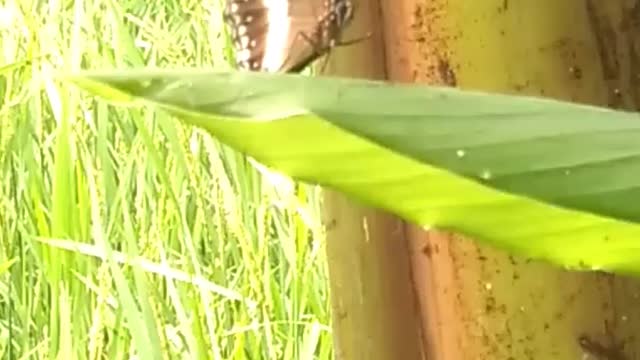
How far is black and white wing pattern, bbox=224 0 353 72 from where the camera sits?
35cm

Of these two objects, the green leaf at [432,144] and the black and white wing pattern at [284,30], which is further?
the black and white wing pattern at [284,30]

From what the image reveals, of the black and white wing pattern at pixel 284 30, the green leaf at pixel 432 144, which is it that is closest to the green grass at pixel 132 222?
the black and white wing pattern at pixel 284 30

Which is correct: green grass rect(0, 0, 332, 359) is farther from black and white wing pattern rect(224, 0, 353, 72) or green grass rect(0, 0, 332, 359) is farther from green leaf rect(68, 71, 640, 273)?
green leaf rect(68, 71, 640, 273)

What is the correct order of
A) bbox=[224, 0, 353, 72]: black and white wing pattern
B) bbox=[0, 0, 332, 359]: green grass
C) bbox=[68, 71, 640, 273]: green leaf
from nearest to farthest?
1. bbox=[68, 71, 640, 273]: green leaf
2. bbox=[224, 0, 353, 72]: black and white wing pattern
3. bbox=[0, 0, 332, 359]: green grass

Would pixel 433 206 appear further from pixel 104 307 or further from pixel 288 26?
pixel 104 307

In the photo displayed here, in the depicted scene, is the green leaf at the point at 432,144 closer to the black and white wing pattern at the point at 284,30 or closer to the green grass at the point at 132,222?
the black and white wing pattern at the point at 284,30

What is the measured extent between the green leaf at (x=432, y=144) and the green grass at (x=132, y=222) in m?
0.80

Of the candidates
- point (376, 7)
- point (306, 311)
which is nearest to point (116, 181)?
point (306, 311)

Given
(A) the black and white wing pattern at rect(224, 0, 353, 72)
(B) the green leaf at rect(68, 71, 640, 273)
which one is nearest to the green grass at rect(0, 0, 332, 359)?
(A) the black and white wing pattern at rect(224, 0, 353, 72)

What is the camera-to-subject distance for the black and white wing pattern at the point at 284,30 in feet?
1.15

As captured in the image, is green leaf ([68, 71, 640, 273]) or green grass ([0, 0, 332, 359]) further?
green grass ([0, 0, 332, 359])

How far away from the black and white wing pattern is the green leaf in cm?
13

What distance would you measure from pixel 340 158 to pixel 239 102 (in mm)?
23

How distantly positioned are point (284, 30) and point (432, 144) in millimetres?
160
